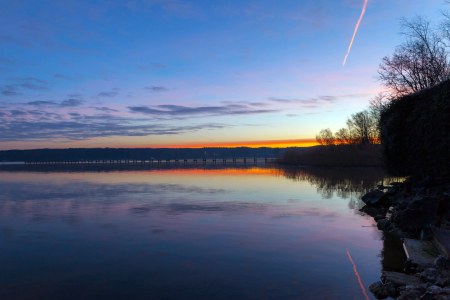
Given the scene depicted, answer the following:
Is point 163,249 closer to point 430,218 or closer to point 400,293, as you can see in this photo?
point 400,293

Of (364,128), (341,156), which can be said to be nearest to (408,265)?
(341,156)

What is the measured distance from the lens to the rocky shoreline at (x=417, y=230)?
5.25 m

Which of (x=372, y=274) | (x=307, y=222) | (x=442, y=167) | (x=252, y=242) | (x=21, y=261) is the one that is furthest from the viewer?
(x=442, y=167)

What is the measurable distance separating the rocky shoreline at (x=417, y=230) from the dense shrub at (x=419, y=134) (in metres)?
0.78

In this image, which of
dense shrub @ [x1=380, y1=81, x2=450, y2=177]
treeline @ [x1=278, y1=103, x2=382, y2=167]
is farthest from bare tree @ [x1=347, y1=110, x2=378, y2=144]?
dense shrub @ [x1=380, y1=81, x2=450, y2=177]

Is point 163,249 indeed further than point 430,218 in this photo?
No

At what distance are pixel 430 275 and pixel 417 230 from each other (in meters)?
3.96

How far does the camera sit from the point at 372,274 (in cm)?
622

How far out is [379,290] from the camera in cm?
531

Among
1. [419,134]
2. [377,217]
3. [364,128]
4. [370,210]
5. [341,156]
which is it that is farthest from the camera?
[364,128]

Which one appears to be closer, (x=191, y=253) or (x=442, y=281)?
(x=442, y=281)

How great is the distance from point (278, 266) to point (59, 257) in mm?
4876

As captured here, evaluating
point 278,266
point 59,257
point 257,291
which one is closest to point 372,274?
point 278,266

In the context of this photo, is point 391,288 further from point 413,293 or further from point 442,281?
point 442,281
